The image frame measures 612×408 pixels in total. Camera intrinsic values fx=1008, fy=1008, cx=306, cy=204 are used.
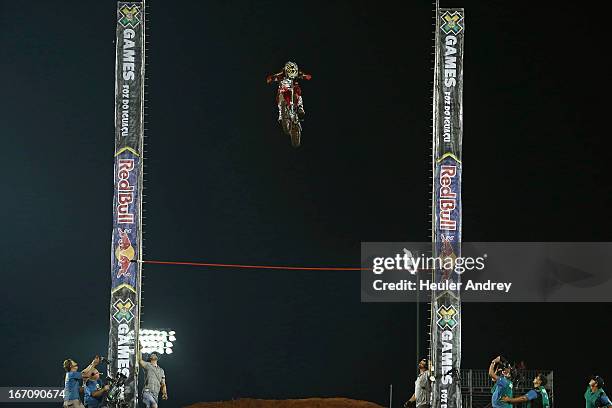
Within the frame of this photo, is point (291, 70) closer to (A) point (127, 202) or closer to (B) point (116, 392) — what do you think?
(A) point (127, 202)

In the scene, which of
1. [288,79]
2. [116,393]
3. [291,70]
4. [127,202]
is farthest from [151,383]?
[291,70]

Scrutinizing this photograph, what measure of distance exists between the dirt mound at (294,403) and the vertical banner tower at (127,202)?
7.70ft

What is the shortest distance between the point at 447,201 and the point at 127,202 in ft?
12.2

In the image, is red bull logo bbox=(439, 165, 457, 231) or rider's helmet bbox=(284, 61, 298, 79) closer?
rider's helmet bbox=(284, 61, 298, 79)

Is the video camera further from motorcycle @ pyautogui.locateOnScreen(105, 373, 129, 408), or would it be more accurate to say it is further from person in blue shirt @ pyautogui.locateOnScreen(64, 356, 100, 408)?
person in blue shirt @ pyautogui.locateOnScreen(64, 356, 100, 408)

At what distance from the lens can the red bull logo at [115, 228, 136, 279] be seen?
11648 millimetres

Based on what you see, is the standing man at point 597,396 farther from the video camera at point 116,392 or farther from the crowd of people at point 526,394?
the video camera at point 116,392

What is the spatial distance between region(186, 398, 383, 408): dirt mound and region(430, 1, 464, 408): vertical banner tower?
252 cm

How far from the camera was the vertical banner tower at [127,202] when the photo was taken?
455 inches

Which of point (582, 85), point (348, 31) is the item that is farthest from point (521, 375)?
point (348, 31)

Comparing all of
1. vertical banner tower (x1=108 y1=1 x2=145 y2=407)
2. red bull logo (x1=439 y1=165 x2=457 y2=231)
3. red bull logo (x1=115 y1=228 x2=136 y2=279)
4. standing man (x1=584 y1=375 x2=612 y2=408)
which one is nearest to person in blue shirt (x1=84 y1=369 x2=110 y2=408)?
vertical banner tower (x1=108 y1=1 x2=145 y2=407)

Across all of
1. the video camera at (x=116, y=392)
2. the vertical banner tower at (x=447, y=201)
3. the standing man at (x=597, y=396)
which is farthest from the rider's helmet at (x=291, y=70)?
the standing man at (x=597, y=396)

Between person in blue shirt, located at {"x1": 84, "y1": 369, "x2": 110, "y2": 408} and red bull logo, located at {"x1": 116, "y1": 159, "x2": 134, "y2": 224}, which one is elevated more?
red bull logo, located at {"x1": 116, "y1": 159, "x2": 134, "y2": 224}

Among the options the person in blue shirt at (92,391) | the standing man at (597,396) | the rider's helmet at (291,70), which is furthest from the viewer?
the rider's helmet at (291,70)
